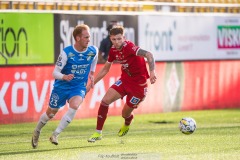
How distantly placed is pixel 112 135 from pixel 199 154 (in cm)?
369

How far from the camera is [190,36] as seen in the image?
23.8 metres

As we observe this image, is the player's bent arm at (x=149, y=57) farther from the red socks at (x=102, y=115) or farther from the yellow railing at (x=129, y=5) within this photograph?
the yellow railing at (x=129, y=5)

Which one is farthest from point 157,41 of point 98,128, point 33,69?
point 98,128

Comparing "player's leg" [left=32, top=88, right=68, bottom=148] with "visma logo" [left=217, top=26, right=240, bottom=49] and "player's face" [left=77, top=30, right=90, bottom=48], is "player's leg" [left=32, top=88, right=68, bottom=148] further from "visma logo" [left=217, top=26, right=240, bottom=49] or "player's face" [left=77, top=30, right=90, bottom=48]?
"visma logo" [left=217, top=26, right=240, bottom=49]

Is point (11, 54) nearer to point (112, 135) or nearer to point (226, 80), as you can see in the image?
point (112, 135)

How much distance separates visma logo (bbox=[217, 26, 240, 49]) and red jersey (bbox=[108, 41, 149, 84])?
897cm

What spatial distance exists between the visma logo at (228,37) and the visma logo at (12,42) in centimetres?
666

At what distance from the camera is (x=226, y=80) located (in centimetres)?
2458

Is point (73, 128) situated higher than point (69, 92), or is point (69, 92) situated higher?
point (69, 92)

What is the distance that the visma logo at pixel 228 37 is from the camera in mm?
24562

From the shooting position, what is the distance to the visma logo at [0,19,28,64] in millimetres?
19250

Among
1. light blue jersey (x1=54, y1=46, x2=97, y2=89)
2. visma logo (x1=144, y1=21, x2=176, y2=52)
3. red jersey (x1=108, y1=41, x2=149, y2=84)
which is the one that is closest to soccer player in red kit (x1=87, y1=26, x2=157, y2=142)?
red jersey (x1=108, y1=41, x2=149, y2=84)

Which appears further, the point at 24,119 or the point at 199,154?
the point at 24,119

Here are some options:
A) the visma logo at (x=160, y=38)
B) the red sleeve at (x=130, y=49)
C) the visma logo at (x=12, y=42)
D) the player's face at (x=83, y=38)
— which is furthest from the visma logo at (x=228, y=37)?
the player's face at (x=83, y=38)
